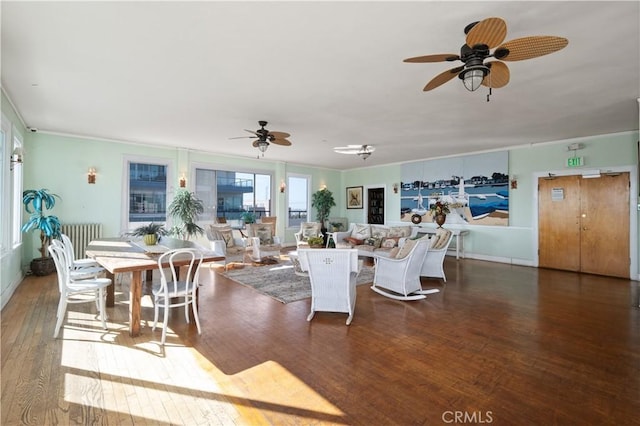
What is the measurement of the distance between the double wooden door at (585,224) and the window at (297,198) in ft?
22.0

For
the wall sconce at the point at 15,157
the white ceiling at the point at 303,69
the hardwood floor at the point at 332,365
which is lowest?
the hardwood floor at the point at 332,365

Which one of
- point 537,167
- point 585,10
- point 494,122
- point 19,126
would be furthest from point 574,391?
point 19,126

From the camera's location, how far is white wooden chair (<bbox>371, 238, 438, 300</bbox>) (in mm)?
4340

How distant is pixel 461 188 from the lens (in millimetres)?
8219

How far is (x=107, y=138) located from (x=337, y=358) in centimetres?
691

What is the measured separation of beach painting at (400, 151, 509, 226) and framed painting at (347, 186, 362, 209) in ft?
6.05

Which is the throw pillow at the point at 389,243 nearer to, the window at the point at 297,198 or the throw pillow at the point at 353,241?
the throw pillow at the point at 353,241

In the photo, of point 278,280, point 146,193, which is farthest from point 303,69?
point 146,193

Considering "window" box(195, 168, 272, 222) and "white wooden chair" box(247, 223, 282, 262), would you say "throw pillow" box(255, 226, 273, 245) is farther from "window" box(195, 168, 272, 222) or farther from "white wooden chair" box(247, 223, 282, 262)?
"window" box(195, 168, 272, 222)

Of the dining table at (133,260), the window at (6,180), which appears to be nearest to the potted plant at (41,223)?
the window at (6,180)

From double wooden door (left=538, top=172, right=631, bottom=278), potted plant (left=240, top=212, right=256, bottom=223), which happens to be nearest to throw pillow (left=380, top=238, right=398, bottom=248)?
double wooden door (left=538, top=172, right=631, bottom=278)

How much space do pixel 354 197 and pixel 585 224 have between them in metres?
6.56

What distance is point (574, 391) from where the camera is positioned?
2232 millimetres

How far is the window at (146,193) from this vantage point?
7238mm
